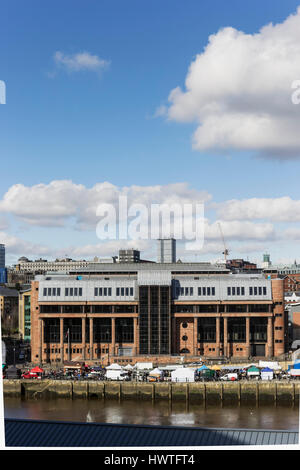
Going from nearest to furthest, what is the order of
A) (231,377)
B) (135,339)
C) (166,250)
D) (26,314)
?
(231,377) < (135,339) < (26,314) < (166,250)

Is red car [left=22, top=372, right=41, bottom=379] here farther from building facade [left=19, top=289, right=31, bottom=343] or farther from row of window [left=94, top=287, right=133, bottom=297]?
building facade [left=19, top=289, right=31, bottom=343]

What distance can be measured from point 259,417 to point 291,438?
30.2 m

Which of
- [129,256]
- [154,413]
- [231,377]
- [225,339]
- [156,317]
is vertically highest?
[129,256]

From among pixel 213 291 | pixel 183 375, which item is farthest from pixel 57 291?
pixel 183 375

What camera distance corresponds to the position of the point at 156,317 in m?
77.0

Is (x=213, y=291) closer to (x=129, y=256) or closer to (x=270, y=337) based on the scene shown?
(x=270, y=337)

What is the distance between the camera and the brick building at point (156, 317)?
77.8m

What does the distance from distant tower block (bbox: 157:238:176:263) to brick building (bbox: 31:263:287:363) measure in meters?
32.2

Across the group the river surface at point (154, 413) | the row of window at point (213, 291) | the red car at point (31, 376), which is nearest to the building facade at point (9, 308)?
the row of window at point (213, 291)

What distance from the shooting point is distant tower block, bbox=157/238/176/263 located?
11188 cm

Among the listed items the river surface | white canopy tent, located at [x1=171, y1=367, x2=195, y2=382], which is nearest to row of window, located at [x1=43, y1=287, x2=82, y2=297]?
the river surface

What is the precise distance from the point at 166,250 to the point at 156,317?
35917 mm

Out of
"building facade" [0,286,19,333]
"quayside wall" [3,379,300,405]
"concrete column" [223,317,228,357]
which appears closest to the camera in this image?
"quayside wall" [3,379,300,405]

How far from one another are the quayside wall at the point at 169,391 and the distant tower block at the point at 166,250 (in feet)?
171
